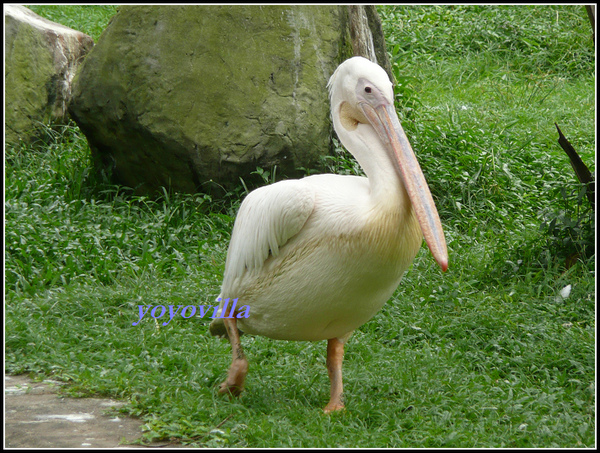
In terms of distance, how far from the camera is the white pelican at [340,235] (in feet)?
10.3

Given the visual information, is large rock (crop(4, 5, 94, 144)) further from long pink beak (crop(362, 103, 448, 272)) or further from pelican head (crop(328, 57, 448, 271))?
long pink beak (crop(362, 103, 448, 272))

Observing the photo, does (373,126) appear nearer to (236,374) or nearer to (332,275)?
(332,275)

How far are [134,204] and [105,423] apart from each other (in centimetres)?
286

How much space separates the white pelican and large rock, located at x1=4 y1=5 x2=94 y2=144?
12.5 feet

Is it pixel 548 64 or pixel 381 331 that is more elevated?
pixel 548 64

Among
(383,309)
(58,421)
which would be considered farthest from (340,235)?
(383,309)

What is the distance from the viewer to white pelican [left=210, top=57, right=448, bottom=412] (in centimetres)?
313

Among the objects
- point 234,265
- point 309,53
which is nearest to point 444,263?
point 234,265

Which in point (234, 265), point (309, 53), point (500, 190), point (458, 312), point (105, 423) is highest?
point (309, 53)

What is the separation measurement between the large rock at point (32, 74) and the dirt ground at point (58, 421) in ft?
11.5

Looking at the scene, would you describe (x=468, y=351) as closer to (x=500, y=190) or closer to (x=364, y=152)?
(x=364, y=152)

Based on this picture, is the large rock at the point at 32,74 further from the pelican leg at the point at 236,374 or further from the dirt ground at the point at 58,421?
the pelican leg at the point at 236,374

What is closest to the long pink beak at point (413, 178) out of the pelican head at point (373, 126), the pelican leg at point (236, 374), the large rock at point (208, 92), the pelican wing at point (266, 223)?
the pelican head at point (373, 126)

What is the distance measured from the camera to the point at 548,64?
29.1 ft
